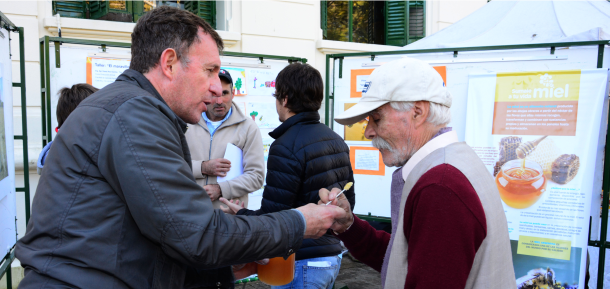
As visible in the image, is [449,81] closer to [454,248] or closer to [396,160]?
[396,160]

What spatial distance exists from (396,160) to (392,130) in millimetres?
115

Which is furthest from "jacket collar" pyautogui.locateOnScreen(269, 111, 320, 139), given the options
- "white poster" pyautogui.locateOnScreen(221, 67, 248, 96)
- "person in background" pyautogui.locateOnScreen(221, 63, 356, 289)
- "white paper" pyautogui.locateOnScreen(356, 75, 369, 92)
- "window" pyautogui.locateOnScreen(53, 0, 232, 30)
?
"window" pyautogui.locateOnScreen(53, 0, 232, 30)

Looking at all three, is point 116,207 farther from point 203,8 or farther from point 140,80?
point 203,8

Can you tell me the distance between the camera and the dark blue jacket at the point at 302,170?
7.39 ft

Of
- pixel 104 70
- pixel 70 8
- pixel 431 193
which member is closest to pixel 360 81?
pixel 104 70

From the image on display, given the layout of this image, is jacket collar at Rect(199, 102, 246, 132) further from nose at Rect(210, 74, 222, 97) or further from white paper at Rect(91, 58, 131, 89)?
nose at Rect(210, 74, 222, 97)

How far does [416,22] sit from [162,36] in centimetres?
656

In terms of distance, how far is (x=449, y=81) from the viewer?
3629mm

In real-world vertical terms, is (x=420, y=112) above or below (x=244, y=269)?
above

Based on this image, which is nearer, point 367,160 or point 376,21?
point 367,160

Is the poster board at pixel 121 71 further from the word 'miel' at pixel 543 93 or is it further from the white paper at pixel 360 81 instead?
the word 'miel' at pixel 543 93

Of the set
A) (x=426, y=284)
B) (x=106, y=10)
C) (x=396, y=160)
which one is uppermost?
(x=106, y=10)

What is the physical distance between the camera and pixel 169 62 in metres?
1.40

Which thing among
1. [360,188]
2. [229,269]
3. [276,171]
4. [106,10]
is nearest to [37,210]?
[229,269]
